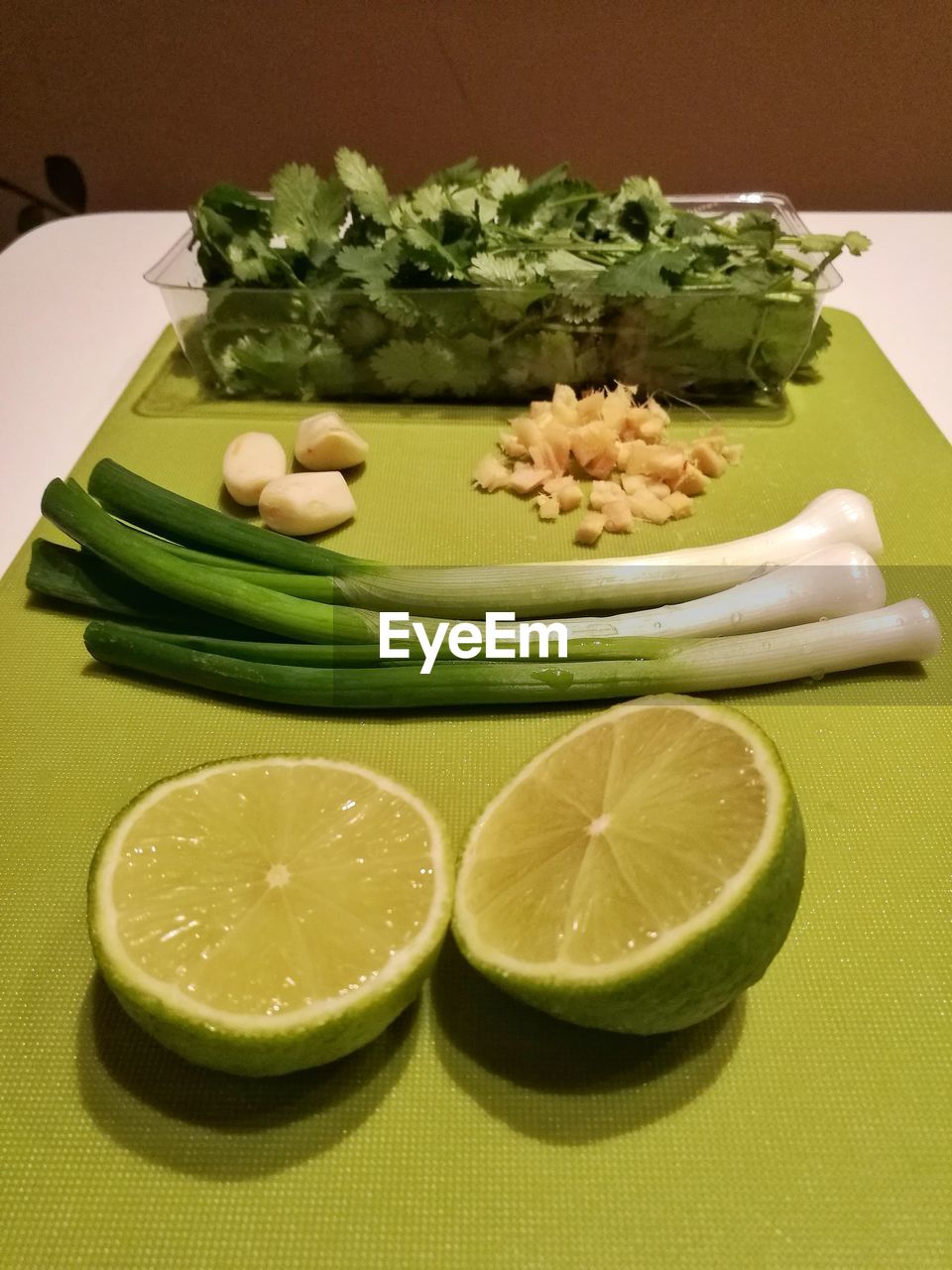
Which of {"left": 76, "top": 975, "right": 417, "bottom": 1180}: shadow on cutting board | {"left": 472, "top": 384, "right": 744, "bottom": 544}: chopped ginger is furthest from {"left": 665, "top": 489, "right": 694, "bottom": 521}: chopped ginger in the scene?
{"left": 76, "top": 975, "right": 417, "bottom": 1180}: shadow on cutting board

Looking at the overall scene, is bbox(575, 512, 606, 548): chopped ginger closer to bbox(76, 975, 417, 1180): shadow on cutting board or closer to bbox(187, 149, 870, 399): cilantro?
bbox(187, 149, 870, 399): cilantro

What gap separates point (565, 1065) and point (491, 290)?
47.7 inches

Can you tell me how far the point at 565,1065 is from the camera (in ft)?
2.83

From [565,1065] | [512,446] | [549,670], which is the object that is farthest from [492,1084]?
[512,446]

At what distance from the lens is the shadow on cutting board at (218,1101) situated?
0.81 meters

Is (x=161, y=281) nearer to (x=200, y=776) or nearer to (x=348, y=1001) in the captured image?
(x=200, y=776)

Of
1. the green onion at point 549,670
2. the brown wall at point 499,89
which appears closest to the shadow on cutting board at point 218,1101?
the green onion at point 549,670

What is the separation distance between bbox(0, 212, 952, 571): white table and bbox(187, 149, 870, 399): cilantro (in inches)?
10.6

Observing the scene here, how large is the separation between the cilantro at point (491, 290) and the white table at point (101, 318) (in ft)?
0.88

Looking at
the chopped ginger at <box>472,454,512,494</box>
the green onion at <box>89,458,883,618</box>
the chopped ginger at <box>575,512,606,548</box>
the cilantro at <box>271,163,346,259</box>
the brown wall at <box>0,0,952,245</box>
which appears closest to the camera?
the green onion at <box>89,458,883,618</box>

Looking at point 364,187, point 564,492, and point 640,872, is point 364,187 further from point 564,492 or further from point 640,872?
point 640,872

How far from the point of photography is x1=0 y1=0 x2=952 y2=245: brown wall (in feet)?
7.22

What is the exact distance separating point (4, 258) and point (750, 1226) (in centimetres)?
247
